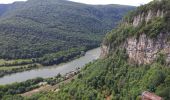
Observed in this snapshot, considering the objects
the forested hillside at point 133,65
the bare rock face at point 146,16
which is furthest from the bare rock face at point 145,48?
the bare rock face at point 146,16

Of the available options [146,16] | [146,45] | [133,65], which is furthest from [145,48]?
[146,16]

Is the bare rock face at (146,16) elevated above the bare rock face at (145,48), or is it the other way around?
the bare rock face at (146,16)

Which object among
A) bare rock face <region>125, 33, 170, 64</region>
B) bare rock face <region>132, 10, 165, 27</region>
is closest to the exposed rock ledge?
bare rock face <region>125, 33, 170, 64</region>

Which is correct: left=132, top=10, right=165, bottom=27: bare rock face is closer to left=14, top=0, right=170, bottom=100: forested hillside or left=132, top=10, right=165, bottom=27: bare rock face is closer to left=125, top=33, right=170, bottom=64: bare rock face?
left=14, top=0, right=170, bottom=100: forested hillside

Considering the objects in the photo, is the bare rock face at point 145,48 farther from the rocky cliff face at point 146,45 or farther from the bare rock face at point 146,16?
the bare rock face at point 146,16

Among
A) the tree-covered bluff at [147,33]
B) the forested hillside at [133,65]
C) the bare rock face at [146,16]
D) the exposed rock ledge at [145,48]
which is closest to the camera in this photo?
the forested hillside at [133,65]

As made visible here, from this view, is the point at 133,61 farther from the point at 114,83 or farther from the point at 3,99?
the point at 3,99

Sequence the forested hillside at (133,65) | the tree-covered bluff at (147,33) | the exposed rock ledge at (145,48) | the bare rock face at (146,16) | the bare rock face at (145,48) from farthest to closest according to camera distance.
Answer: the bare rock face at (146,16), the tree-covered bluff at (147,33), the bare rock face at (145,48), the exposed rock ledge at (145,48), the forested hillside at (133,65)

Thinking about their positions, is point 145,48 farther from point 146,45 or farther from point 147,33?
point 147,33
